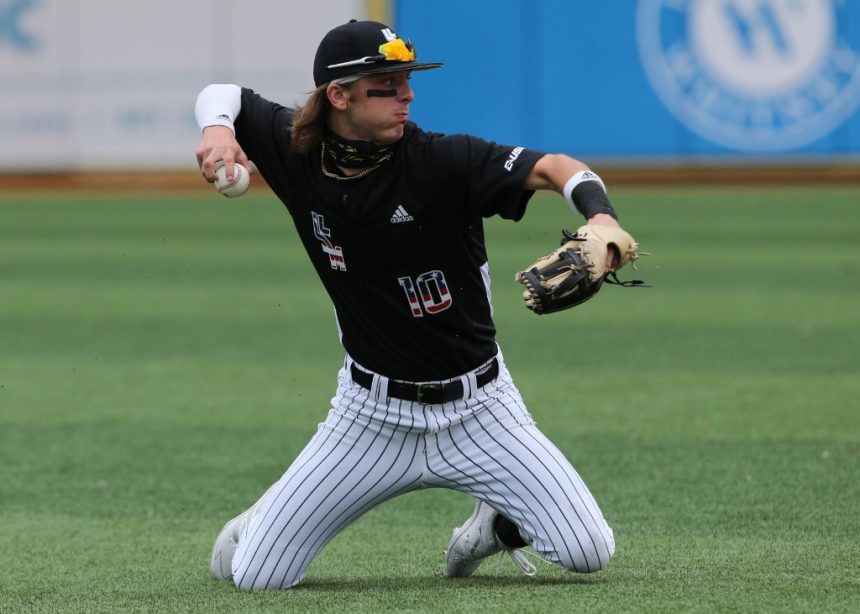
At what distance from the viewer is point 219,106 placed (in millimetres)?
4645

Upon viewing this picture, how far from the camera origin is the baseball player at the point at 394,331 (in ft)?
14.3

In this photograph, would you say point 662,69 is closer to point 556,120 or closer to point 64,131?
point 556,120

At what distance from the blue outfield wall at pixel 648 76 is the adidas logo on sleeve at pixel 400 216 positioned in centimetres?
1796

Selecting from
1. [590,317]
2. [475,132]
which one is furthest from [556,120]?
[590,317]

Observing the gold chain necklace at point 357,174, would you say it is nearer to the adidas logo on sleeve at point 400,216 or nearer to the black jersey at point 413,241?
the black jersey at point 413,241

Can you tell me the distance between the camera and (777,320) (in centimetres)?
1089

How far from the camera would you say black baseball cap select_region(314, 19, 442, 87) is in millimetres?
4336

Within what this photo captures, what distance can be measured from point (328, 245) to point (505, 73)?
18.9m

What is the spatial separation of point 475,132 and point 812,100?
526 centimetres

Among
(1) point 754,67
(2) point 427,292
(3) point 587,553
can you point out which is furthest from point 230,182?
(1) point 754,67

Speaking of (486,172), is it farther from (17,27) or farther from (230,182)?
(17,27)

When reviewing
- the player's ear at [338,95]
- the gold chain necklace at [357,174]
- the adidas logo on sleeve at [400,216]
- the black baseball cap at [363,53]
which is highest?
the black baseball cap at [363,53]

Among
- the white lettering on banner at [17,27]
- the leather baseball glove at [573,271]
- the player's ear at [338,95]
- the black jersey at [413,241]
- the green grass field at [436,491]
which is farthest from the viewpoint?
the white lettering on banner at [17,27]

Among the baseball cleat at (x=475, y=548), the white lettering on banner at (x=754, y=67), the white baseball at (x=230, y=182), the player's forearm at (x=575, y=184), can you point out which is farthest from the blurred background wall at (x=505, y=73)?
the white baseball at (x=230, y=182)
